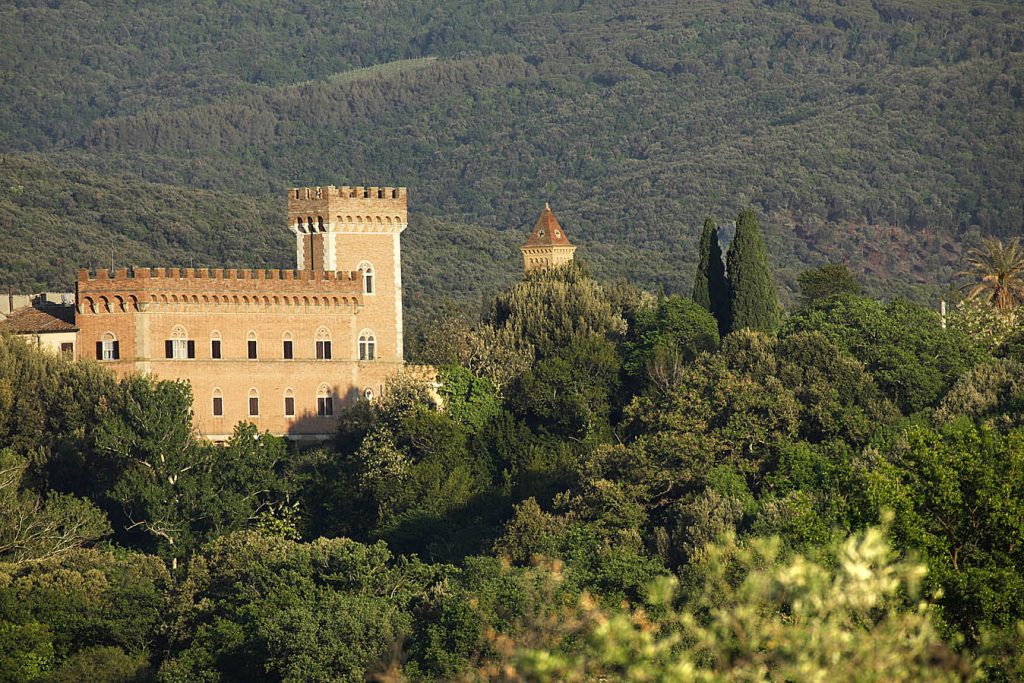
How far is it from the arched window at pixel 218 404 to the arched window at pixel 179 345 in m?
1.44

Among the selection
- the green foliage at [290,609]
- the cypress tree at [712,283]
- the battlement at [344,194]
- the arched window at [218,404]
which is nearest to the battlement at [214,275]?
the battlement at [344,194]

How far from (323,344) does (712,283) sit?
17.2m

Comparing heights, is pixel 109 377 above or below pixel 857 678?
above

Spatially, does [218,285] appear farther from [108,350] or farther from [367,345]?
[367,345]

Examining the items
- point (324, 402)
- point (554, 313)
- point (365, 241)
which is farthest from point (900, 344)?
point (324, 402)

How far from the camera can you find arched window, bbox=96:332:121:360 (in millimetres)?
70562

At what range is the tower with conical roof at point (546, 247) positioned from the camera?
85.6 meters

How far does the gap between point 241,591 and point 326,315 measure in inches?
625

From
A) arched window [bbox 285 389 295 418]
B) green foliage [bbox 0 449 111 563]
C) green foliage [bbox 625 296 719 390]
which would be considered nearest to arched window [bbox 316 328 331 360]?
arched window [bbox 285 389 295 418]

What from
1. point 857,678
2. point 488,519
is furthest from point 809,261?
point 857,678

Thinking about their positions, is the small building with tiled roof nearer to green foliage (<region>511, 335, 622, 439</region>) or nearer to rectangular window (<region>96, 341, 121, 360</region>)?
rectangular window (<region>96, 341, 121, 360</region>)

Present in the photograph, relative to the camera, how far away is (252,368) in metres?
71.5

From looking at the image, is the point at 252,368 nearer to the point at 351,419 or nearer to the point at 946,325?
the point at 351,419

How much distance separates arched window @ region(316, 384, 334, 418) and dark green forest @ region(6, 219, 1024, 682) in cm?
121
